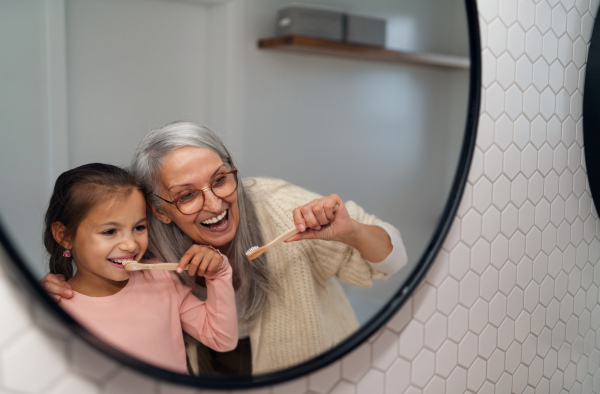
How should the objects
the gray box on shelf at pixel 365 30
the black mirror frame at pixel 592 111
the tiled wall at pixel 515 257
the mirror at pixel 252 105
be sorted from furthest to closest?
the black mirror frame at pixel 592 111
the tiled wall at pixel 515 257
the gray box on shelf at pixel 365 30
the mirror at pixel 252 105

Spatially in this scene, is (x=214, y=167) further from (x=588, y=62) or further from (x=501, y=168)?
(x=588, y=62)

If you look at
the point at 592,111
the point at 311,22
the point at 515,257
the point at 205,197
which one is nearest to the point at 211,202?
the point at 205,197

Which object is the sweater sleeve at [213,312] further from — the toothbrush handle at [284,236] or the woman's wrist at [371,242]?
the woman's wrist at [371,242]

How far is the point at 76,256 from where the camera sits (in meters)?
0.52

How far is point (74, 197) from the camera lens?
51 centimetres

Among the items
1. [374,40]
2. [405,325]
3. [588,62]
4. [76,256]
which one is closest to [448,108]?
[374,40]

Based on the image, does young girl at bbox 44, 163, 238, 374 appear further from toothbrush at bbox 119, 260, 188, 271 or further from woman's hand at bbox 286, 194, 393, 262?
woman's hand at bbox 286, 194, 393, 262

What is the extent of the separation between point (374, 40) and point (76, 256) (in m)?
0.48

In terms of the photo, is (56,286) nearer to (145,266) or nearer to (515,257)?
(145,266)

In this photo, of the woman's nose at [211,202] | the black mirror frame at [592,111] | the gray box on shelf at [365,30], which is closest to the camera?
the woman's nose at [211,202]

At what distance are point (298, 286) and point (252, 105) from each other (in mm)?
248

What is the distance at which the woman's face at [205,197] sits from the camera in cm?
56

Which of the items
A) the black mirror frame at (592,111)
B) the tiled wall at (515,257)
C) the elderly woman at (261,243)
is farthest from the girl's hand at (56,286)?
the black mirror frame at (592,111)

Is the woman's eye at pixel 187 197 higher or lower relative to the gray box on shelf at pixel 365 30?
lower
